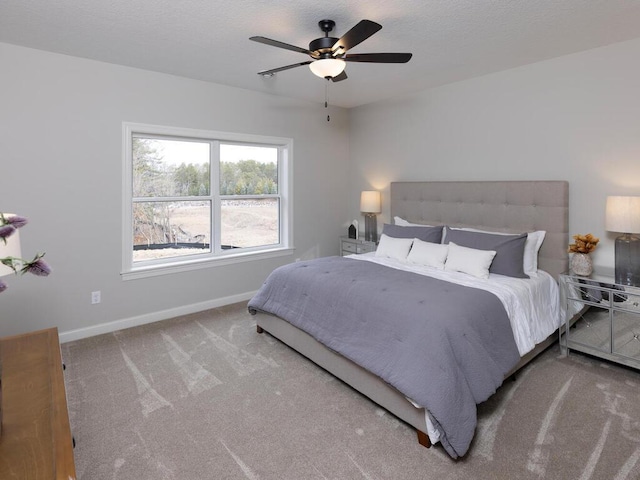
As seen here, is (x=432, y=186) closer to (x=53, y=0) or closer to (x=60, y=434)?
(x=53, y=0)

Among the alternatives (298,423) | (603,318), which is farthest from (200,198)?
(603,318)

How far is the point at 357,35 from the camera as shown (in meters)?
2.15

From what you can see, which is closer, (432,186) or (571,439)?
(571,439)

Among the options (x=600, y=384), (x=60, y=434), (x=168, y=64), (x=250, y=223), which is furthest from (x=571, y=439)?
(x=168, y=64)

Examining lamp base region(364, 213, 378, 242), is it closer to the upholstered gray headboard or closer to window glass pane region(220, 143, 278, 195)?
the upholstered gray headboard

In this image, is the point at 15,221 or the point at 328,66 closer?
the point at 15,221

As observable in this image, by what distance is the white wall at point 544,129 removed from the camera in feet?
10.2

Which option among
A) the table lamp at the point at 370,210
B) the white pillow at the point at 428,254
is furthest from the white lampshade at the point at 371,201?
the white pillow at the point at 428,254

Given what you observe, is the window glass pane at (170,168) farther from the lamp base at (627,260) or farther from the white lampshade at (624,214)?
the lamp base at (627,260)

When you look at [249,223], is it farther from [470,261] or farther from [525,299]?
[525,299]

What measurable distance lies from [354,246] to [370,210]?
56cm

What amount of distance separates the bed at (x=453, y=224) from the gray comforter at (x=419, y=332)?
0.05 meters

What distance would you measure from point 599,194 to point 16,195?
508cm

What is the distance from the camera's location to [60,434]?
3.95 ft
